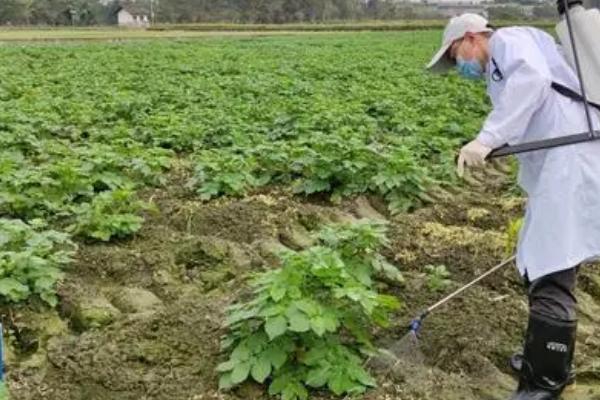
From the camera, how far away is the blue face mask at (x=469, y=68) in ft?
12.4

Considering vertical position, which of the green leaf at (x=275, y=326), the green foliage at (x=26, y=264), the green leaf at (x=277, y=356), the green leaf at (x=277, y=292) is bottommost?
the green leaf at (x=277, y=356)

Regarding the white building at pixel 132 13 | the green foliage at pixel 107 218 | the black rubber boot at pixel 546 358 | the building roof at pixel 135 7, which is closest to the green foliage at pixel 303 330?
the black rubber boot at pixel 546 358

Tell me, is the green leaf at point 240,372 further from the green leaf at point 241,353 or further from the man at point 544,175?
the man at point 544,175

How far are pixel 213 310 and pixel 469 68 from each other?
174 cm

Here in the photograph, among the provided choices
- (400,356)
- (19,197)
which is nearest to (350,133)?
(19,197)

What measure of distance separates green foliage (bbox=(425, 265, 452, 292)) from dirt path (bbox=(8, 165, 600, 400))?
2.0 inches

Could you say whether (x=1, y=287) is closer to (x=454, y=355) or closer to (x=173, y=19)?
(x=454, y=355)

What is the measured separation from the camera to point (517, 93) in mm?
3459

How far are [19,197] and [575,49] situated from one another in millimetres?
3899

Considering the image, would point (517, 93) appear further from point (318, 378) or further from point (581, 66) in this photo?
point (318, 378)

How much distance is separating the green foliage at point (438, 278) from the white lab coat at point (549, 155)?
1.33 m

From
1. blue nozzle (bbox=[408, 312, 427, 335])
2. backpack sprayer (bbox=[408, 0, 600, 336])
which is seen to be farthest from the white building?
backpack sprayer (bbox=[408, 0, 600, 336])

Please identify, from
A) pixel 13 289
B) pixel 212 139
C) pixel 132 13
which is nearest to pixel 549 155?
pixel 13 289

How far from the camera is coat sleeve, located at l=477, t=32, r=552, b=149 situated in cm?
346
